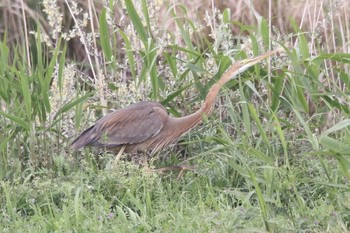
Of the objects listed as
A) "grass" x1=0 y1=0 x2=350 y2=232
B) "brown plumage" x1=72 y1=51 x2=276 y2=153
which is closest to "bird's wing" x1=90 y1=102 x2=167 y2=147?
"brown plumage" x1=72 y1=51 x2=276 y2=153

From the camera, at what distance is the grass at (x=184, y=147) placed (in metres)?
4.43

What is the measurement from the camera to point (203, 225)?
14.3 feet

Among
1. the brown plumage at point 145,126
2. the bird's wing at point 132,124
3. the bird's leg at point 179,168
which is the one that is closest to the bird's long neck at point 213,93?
the brown plumage at point 145,126

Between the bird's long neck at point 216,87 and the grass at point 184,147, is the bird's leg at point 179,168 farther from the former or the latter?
the bird's long neck at point 216,87

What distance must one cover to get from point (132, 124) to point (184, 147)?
426mm

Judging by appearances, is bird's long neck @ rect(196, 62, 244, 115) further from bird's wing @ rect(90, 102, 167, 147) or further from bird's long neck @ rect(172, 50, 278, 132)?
bird's wing @ rect(90, 102, 167, 147)

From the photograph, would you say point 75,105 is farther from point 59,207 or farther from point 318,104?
point 318,104

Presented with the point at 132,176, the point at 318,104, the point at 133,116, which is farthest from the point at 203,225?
the point at 318,104

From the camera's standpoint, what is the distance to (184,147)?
6.05 meters

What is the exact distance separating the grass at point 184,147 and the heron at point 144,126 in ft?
0.29

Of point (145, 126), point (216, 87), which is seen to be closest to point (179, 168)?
point (145, 126)

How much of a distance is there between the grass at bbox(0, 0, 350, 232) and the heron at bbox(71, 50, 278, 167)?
0.09 m

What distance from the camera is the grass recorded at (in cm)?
443

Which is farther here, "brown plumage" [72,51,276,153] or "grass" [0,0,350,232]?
"brown plumage" [72,51,276,153]
